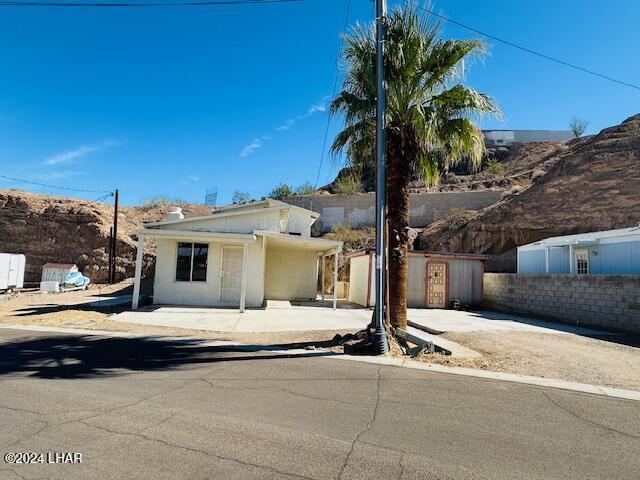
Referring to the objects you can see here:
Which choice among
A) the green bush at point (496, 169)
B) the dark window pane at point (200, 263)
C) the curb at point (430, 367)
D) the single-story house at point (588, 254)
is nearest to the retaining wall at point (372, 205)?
the single-story house at point (588, 254)

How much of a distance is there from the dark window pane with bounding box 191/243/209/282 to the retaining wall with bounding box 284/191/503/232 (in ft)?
69.5

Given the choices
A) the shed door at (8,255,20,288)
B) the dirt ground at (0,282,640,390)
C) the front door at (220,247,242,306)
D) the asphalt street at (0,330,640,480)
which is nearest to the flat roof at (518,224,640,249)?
the dirt ground at (0,282,640,390)

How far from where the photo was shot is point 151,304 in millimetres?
17141

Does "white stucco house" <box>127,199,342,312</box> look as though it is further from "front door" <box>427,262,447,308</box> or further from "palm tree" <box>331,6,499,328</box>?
"palm tree" <box>331,6,499,328</box>

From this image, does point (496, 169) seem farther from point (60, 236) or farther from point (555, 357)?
→ point (60, 236)

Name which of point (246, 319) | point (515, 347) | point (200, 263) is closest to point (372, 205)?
point (200, 263)

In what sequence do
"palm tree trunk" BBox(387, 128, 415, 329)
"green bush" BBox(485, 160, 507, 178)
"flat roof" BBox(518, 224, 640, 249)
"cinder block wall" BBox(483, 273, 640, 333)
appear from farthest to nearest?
"green bush" BBox(485, 160, 507, 178), "flat roof" BBox(518, 224, 640, 249), "cinder block wall" BBox(483, 273, 640, 333), "palm tree trunk" BBox(387, 128, 415, 329)

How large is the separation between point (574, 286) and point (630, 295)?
7.81ft

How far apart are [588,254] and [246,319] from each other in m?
15.2

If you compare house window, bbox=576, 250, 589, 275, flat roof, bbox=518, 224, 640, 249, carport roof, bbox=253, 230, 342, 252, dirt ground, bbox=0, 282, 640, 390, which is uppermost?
flat roof, bbox=518, 224, 640, 249

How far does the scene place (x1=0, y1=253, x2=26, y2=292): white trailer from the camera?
24516 mm

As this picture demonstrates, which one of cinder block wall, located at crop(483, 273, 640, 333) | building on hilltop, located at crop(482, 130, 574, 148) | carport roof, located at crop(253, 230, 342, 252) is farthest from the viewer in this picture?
building on hilltop, located at crop(482, 130, 574, 148)

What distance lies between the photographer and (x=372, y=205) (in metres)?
36.9

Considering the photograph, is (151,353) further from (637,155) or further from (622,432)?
(637,155)
